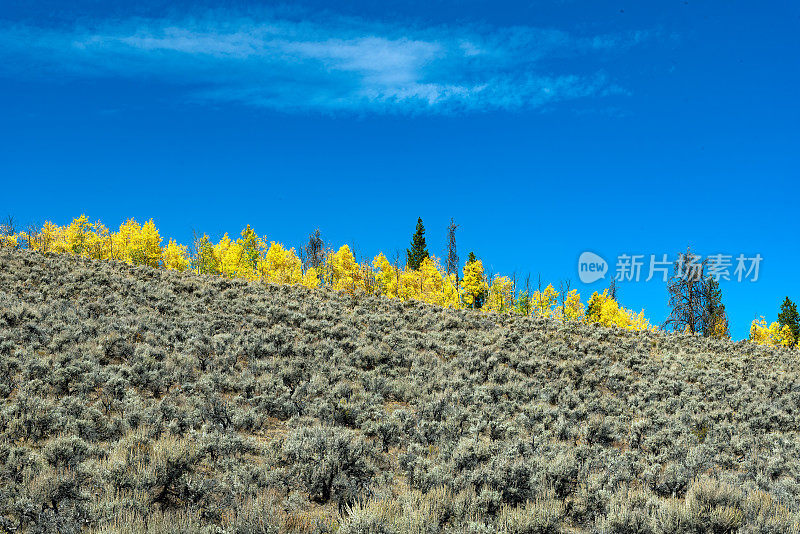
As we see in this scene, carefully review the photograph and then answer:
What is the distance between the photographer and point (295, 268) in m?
76.2

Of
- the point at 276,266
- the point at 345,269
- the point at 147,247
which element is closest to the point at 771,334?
the point at 345,269

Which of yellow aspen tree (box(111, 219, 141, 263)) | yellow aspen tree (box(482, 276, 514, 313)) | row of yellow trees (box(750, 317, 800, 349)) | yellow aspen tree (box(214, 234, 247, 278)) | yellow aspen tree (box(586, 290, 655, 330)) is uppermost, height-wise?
yellow aspen tree (box(111, 219, 141, 263))

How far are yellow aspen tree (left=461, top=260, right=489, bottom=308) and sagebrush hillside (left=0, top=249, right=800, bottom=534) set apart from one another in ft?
138

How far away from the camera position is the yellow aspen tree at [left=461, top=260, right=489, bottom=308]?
6525cm

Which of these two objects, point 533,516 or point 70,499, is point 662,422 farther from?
point 70,499

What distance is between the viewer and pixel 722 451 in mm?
11633

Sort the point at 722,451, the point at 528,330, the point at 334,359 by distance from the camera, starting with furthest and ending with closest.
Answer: the point at 528,330
the point at 334,359
the point at 722,451

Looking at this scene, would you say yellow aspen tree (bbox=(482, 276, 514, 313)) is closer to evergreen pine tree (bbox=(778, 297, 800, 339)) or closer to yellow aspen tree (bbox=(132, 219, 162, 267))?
evergreen pine tree (bbox=(778, 297, 800, 339))

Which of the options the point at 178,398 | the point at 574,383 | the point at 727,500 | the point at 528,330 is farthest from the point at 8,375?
the point at 528,330

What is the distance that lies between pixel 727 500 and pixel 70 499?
8.47 metres

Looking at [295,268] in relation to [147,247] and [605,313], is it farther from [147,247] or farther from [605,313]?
[605,313]

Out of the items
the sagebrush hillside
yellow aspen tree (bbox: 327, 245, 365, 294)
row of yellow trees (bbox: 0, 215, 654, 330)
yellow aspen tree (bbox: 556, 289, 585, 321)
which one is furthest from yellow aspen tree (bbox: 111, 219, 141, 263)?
yellow aspen tree (bbox: 556, 289, 585, 321)

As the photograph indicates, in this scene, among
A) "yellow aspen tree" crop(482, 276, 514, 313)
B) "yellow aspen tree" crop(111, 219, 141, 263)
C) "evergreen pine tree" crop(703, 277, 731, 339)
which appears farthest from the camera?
"yellow aspen tree" crop(482, 276, 514, 313)

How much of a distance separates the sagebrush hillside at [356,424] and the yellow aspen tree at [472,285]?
41.9 metres
